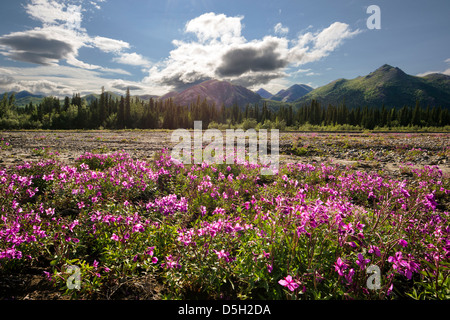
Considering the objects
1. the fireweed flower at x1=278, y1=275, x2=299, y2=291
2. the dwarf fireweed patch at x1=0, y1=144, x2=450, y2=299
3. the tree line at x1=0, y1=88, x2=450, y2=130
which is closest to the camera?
the fireweed flower at x1=278, y1=275, x2=299, y2=291

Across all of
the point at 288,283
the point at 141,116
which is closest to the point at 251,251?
the point at 288,283

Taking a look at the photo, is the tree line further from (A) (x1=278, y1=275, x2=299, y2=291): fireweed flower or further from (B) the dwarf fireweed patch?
(A) (x1=278, y1=275, x2=299, y2=291): fireweed flower

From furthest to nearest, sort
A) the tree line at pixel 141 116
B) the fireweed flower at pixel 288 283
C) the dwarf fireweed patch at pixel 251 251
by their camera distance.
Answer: the tree line at pixel 141 116 → the dwarf fireweed patch at pixel 251 251 → the fireweed flower at pixel 288 283

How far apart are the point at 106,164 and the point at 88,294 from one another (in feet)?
24.9

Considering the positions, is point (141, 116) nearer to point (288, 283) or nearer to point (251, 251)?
point (251, 251)

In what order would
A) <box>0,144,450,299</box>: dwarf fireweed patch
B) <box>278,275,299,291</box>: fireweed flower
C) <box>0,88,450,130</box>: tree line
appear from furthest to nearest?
<box>0,88,450,130</box>: tree line
<box>0,144,450,299</box>: dwarf fireweed patch
<box>278,275,299,291</box>: fireweed flower

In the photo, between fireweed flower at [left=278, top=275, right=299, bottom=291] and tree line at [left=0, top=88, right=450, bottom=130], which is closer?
fireweed flower at [left=278, top=275, right=299, bottom=291]

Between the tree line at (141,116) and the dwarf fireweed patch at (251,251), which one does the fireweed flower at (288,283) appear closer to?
the dwarf fireweed patch at (251,251)

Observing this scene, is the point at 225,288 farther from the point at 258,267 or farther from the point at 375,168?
the point at 375,168

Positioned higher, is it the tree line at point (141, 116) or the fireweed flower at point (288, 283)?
the tree line at point (141, 116)

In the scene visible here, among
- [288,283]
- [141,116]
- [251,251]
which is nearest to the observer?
[288,283]

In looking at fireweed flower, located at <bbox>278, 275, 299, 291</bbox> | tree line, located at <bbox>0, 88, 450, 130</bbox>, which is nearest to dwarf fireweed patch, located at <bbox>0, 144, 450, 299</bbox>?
fireweed flower, located at <bbox>278, 275, 299, 291</bbox>

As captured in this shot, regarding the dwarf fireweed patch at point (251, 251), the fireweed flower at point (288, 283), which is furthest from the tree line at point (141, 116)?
the fireweed flower at point (288, 283)

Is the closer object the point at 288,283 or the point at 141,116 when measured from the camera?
the point at 288,283
